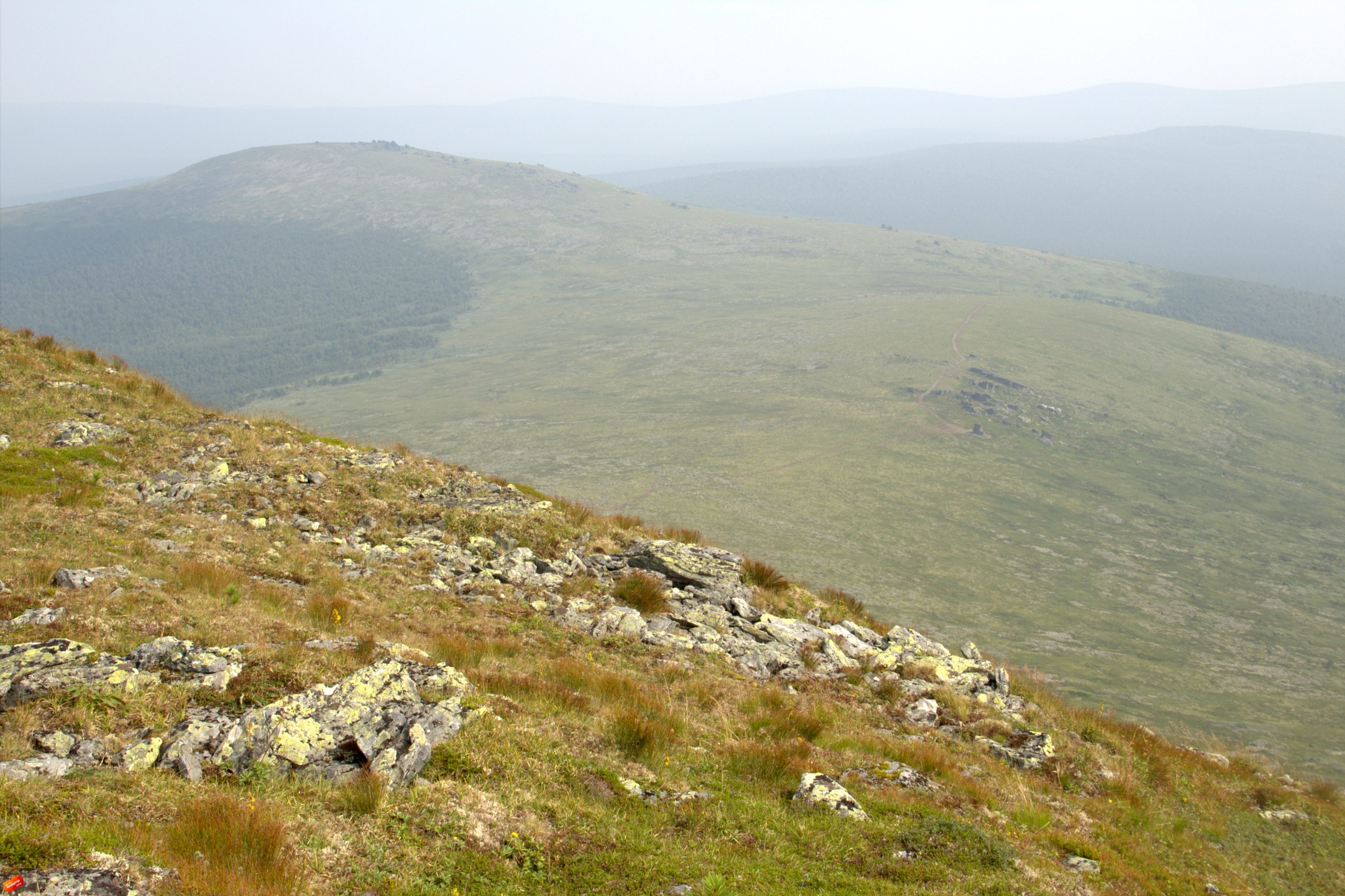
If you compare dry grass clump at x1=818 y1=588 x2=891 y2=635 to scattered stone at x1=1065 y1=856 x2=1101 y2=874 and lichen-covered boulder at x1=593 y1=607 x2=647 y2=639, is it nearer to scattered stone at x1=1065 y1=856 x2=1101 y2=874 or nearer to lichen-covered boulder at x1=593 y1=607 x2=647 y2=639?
lichen-covered boulder at x1=593 y1=607 x2=647 y2=639

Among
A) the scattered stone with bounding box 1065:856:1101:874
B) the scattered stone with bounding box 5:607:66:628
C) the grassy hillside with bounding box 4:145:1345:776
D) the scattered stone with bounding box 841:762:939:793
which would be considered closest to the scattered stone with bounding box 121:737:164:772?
the scattered stone with bounding box 5:607:66:628

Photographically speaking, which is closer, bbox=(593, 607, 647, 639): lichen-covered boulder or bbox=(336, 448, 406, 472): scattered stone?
bbox=(593, 607, 647, 639): lichen-covered boulder

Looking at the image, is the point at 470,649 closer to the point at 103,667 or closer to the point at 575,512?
the point at 103,667

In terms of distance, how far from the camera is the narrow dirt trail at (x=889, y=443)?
67.5m

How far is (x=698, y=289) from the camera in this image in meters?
166

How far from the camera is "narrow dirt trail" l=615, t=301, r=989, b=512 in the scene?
67.5 metres

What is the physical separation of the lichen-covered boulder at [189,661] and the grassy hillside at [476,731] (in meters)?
0.04

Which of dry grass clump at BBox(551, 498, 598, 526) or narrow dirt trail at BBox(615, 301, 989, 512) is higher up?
dry grass clump at BBox(551, 498, 598, 526)

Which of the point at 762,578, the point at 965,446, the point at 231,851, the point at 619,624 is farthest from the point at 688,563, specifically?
the point at 965,446

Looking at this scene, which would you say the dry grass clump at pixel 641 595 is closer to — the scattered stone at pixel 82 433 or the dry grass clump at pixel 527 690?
the dry grass clump at pixel 527 690

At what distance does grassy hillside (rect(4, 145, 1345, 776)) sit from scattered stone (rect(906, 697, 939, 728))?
95.4 feet

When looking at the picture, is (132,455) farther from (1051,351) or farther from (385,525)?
(1051,351)

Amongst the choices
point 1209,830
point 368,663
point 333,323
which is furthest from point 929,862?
point 333,323

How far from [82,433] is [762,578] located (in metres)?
15.8
